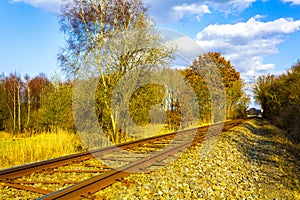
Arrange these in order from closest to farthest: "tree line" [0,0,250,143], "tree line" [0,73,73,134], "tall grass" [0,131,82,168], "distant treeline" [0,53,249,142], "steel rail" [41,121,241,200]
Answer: "steel rail" [41,121,241,200] < "tall grass" [0,131,82,168] < "tree line" [0,0,250,143] < "distant treeline" [0,53,249,142] < "tree line" [0,73,73,134]

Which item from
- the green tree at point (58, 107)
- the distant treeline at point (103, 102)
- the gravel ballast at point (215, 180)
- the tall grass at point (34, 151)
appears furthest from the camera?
the green tree at point (58, 107)

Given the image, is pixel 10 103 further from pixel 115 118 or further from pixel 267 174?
pixel 267 174

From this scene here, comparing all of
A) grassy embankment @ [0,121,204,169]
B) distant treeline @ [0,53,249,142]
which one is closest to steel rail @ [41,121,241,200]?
grassy embankment @ [0,121,204,169]

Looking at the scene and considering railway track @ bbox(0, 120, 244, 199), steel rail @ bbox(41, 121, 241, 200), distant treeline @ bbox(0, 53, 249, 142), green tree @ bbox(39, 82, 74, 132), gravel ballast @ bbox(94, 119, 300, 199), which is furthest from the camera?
green tree @ bbox(39, 82, 74, 132)

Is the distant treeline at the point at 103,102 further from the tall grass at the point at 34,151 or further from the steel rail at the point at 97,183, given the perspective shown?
the steel rail at the point at 97,183

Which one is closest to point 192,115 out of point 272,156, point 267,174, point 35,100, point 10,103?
point 272,156

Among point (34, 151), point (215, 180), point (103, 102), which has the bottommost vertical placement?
point (215, 180)

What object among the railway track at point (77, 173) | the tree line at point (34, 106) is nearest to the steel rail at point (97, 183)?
the railway track at point (77, 173)

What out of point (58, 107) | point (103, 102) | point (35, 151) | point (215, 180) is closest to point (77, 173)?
point (215, 180)

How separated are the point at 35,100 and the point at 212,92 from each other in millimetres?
25511

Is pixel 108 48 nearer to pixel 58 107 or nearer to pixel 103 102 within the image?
pixel 103 102

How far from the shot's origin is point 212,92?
108ft

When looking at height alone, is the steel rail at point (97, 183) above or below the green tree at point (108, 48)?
below

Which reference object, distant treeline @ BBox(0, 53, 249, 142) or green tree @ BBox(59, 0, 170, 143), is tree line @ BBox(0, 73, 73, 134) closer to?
distant treeline @ BBox(0, 53, 249, 142)
